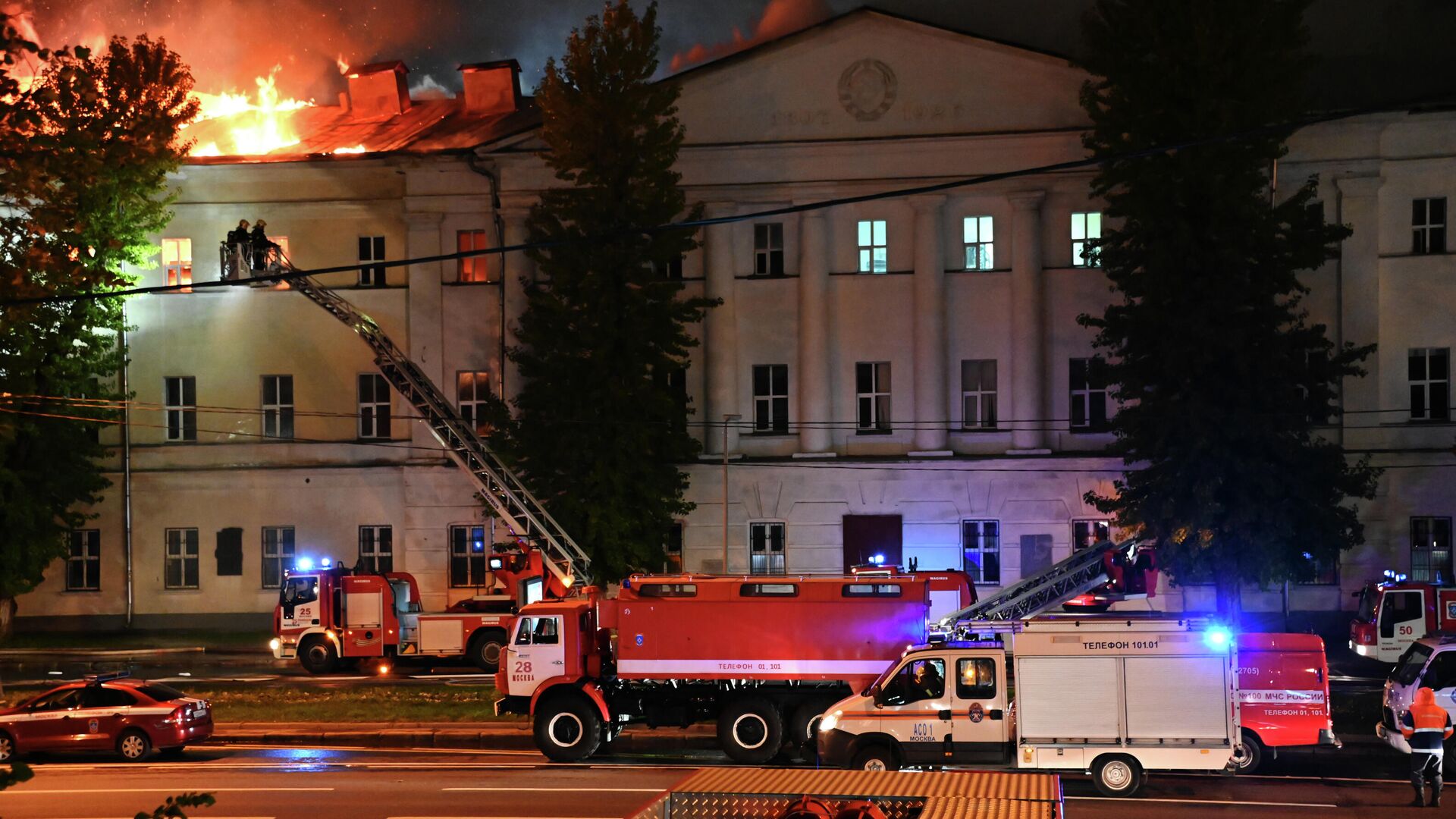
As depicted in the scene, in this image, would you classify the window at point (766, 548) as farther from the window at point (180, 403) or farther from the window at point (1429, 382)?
the window at point (1429, 382)

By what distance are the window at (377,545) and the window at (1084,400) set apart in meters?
20.9

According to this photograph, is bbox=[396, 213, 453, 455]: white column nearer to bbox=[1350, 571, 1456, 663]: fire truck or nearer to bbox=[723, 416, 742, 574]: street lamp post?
bbox=[723, 416, 742, 574]: street lamp post

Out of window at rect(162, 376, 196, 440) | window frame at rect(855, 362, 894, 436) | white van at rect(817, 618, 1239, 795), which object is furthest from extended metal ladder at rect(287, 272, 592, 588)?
white van at rect(817, 618, 1239, 795)

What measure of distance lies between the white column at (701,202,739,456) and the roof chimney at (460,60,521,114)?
11.5 m

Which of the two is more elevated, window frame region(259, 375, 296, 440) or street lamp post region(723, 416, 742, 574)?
window frame region(259, 375, 296, 440)

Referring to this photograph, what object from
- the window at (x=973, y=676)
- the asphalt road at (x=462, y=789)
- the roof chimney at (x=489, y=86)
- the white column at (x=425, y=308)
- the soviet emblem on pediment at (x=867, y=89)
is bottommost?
the asphalt road at (x=462, y=789)

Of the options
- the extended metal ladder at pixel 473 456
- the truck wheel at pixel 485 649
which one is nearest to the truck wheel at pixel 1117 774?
the truck wheel at pixel 485 649

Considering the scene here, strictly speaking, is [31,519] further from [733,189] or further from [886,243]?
[886,243]

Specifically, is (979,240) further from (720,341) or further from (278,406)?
(278,406)

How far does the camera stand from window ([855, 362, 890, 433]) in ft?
135

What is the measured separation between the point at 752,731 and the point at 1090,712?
219 inches

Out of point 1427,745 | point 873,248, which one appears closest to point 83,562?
point 873,248

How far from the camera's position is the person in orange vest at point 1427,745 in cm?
1759

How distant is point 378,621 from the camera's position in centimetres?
3316
